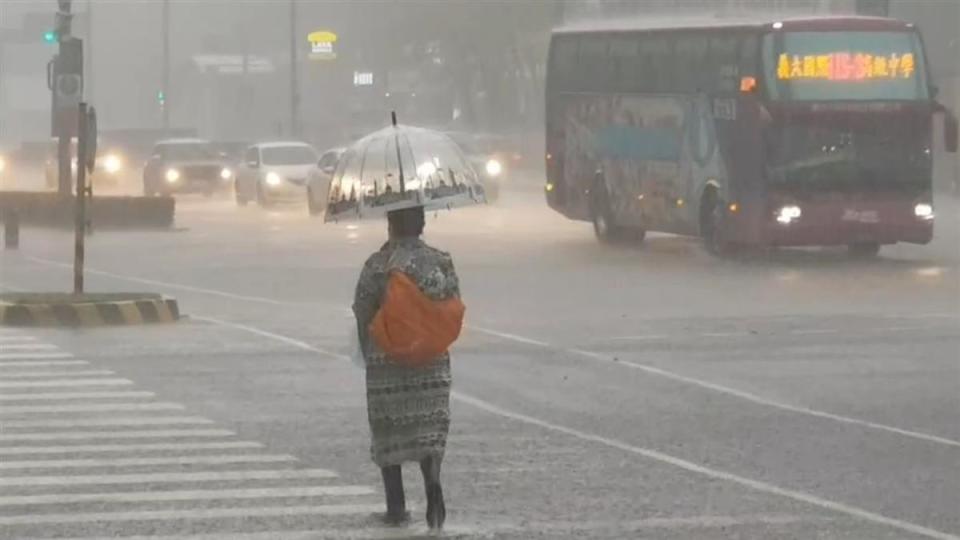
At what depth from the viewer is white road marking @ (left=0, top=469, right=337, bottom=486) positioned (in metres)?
12.5

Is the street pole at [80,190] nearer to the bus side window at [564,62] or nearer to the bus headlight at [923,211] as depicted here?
the bus headlight at [923,211]

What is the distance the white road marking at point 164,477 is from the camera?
12469 mm

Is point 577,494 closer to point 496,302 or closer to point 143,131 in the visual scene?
point 496,302

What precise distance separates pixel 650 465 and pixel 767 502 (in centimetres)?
146

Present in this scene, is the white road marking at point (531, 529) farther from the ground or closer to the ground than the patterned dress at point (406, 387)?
closer to the ground

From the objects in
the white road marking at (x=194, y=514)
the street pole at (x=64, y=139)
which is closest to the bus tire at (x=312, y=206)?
the street pole at (x=64, y=139)

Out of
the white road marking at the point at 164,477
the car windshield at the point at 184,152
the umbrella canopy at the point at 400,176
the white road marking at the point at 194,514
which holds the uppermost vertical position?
the umbrella canopy at the point at 400,176

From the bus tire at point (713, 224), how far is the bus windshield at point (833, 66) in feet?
7.05

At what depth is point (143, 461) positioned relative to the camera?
13289 millimetres

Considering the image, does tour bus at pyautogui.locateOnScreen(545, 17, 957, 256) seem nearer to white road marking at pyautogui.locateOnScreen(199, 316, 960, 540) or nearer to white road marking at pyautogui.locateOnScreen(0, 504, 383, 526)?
white road marking at pyautogui.locateOnScreen(199, 316, 960, 540)

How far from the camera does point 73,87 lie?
108 ft

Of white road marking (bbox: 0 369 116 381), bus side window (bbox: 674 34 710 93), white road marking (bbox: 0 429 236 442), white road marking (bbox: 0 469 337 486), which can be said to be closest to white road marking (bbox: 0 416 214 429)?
white road marking (bbox: 0 429 236 442)

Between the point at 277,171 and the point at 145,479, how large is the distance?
141 feet

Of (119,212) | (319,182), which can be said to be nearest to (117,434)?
(119,212)
